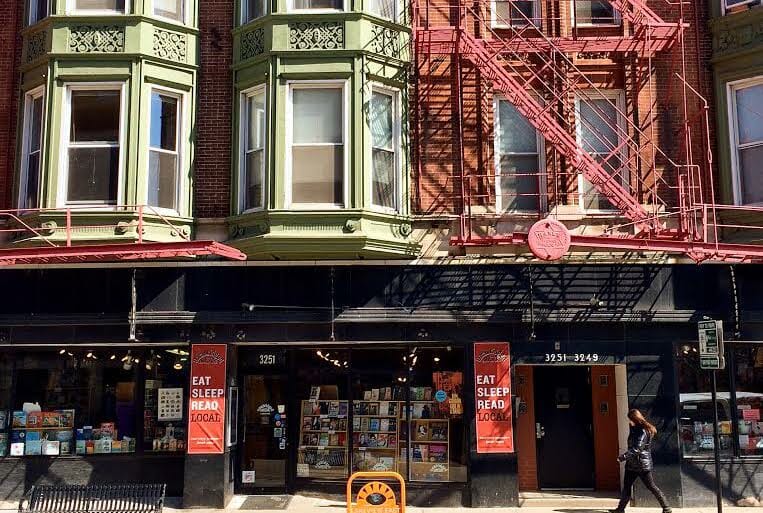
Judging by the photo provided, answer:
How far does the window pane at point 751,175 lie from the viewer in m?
13.2

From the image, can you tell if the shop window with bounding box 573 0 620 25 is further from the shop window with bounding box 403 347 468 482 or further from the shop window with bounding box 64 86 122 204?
the shop window with bounding box 64 86 122 204

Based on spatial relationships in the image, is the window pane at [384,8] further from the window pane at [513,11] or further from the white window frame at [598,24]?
the white window frame at [598,24]

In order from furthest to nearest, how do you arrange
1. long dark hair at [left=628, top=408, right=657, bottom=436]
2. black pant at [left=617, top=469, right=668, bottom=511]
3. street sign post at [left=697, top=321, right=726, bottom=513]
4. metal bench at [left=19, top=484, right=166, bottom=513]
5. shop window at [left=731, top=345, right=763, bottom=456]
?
shop window at [left=731, top=345, right=763, bottom=456] → long dark hair at [left=628, top=408, right=657, bottom=436] → black pant at [left=617, top=469, right=668, bottom=511] → metal bench at [left=19, top=484, right=166, bottom=513] → street sign post at [left=697, top=321, right=726, bottom=513]

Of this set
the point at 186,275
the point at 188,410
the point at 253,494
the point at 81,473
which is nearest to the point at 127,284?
the point at 186,275

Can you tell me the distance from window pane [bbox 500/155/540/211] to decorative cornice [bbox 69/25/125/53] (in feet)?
22.8

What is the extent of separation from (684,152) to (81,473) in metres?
11.9

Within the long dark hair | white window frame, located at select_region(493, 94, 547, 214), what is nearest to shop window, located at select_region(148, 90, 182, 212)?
white window frame, located at select_region(493, 94, 547, 214)

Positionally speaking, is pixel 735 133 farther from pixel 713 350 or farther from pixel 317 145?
pixel 317 145

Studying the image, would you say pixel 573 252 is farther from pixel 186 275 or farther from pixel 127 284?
pixel 127 284

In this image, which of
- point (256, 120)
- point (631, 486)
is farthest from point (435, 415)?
point (256, 120)

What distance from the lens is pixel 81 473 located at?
1354cm

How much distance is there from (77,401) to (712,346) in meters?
10.7

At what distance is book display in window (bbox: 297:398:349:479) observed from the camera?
13.7 m

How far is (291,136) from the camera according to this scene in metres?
13.0
